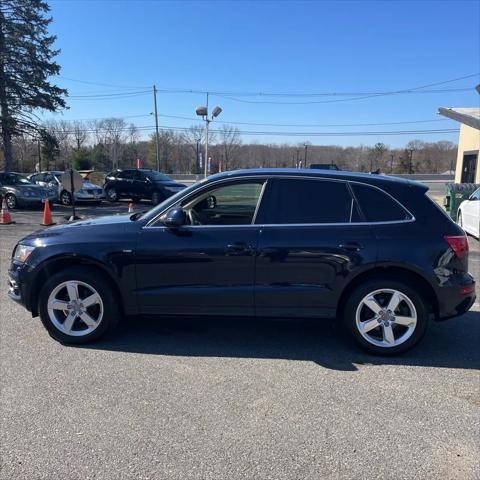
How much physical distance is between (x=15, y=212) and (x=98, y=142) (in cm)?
6667

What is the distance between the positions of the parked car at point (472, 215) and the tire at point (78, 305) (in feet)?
32.0

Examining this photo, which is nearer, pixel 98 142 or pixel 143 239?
pixel 143 239

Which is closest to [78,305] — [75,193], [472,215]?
[472,215]

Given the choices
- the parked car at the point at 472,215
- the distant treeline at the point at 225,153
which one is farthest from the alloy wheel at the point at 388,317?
the distant treeline at the point at 225,153

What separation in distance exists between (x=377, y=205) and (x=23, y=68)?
98.2ft

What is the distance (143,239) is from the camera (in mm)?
4285

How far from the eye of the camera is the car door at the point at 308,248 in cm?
413

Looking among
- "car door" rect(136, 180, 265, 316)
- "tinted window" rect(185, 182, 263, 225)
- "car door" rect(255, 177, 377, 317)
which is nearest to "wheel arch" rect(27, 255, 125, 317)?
"car door" rect(136, 180, 265, 316)

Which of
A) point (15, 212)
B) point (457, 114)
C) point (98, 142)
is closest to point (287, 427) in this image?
point (15, 212)

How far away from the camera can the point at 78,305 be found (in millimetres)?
4414

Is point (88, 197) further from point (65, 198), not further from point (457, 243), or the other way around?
point (457, 243)

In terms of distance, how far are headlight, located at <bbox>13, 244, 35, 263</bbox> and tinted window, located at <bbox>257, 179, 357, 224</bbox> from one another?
2323 mm

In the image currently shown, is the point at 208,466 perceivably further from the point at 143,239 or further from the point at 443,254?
the point at 443,254

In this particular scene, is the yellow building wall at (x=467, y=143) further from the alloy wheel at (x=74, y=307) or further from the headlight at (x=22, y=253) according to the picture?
the headlight at (x=22, y=253)
